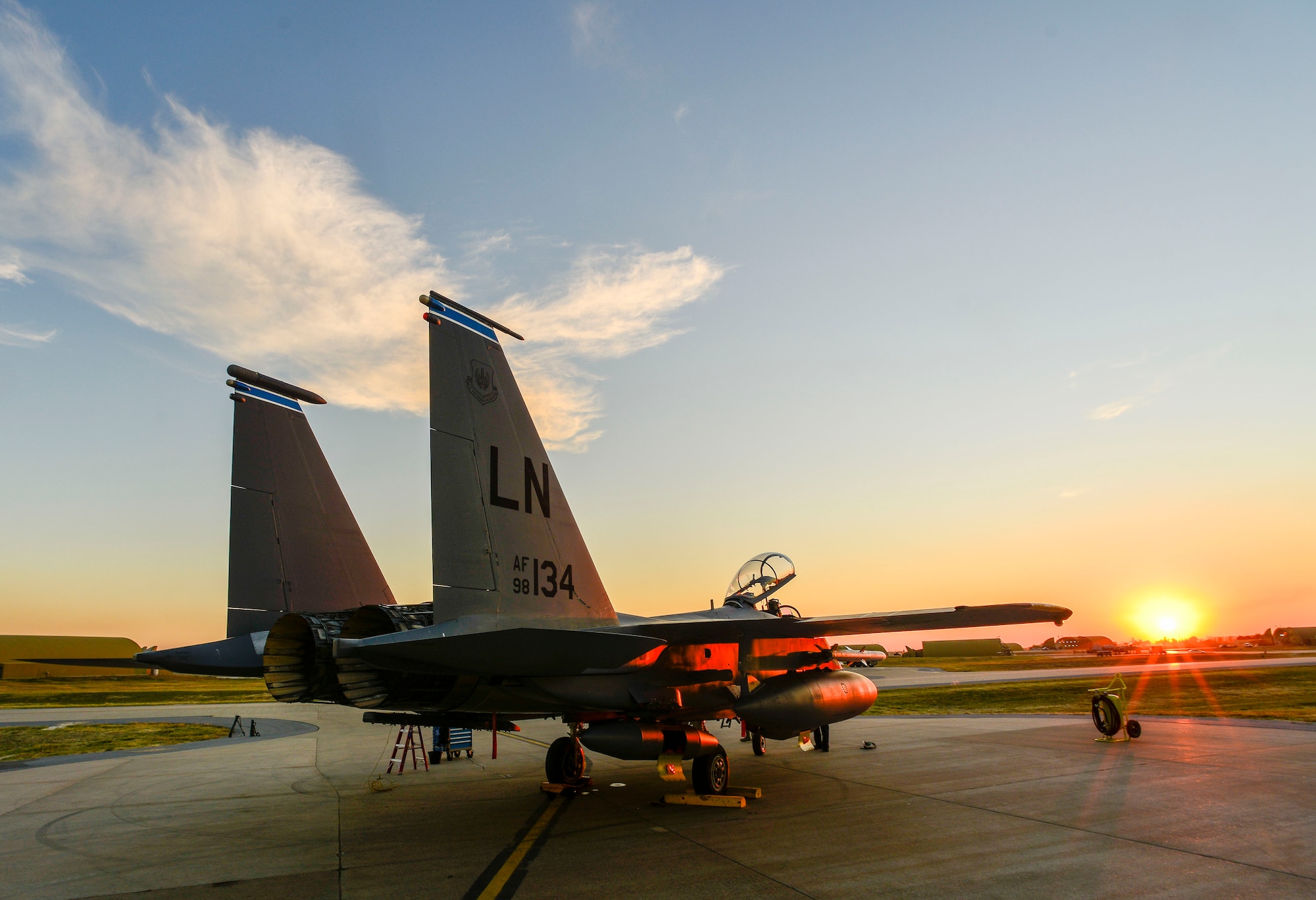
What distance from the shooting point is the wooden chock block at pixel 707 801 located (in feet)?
30.3

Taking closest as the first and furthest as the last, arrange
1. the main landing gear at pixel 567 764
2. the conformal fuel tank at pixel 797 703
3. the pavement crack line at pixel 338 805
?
the pavement crack line at pixel 338 805
the conformal fuel tank at pixel 797 703
the main landing gear at pixel 567 764

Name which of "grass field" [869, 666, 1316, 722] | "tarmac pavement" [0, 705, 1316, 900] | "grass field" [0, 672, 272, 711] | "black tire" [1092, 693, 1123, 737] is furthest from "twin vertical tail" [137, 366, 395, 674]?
"grass field" [0, 672, 272, 711]

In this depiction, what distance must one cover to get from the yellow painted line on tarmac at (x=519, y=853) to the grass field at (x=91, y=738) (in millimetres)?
13743

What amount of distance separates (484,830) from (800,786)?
474 centimetres

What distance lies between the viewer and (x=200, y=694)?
4444cm

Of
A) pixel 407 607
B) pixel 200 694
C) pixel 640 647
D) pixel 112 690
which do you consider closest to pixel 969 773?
pixel 640 647

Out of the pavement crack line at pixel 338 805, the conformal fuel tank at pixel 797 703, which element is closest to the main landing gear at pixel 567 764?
the conformal fuel tank at pixel 797 703

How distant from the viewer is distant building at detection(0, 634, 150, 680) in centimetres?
5759

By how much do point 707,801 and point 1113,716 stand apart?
9174 mm

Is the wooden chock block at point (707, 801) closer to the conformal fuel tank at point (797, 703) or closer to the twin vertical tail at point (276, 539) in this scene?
the conformal fuel tank at point (797, 703)

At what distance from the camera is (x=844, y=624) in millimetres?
9391

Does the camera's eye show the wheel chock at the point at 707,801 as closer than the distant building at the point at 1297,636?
Yes

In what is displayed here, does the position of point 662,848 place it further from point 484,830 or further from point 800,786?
point 800,786

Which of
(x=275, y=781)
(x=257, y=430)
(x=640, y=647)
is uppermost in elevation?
(x=257, y=430)
